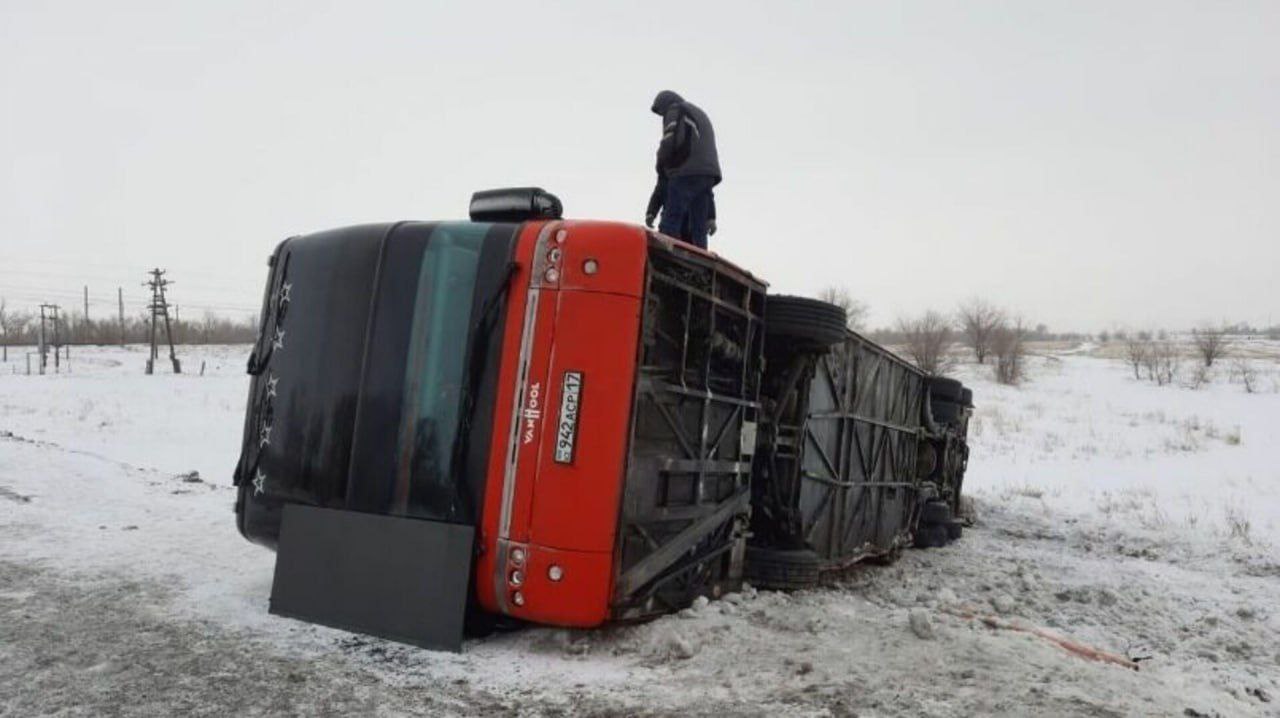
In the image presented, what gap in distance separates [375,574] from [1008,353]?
47.4 m

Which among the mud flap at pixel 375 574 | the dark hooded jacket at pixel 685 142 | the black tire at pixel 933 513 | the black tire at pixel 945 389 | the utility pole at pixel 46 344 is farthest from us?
the utility pole at pixel 46 344

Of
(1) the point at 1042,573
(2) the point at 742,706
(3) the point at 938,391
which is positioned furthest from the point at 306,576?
(3) the point at 938,391

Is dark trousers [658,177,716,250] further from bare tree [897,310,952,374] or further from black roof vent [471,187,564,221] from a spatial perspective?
bare tree [897,310,952,374]

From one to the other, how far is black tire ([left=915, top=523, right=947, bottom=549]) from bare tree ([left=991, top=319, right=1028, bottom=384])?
37514mm

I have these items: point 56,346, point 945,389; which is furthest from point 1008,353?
point 56,346

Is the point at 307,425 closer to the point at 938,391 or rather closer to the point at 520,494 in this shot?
the point at 520,494

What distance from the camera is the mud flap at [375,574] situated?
164 inches

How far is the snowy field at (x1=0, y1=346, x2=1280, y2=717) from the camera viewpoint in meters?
3.57

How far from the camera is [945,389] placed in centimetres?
1093

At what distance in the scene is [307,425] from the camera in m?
4.79

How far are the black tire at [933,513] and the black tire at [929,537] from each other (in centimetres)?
7

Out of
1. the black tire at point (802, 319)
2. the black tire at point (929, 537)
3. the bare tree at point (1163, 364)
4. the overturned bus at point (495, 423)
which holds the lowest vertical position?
the black tire at point (929, 537)

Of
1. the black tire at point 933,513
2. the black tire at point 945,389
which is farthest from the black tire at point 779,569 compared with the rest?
the black tire at point 945,389

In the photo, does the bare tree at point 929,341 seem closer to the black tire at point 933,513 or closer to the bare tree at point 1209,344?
the bare tree at point 1209,344
